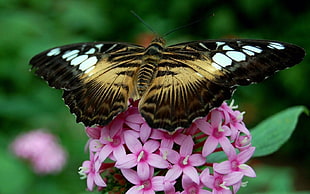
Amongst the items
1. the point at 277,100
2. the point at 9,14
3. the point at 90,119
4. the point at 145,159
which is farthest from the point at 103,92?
the point at 277,100

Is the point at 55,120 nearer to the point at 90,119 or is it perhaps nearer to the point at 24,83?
the point at 24,83

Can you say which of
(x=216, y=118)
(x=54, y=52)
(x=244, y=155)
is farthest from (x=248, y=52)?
(x=54, y=52)

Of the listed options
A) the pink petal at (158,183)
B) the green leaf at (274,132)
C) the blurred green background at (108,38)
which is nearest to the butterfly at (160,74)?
the pink petal at (158,183)

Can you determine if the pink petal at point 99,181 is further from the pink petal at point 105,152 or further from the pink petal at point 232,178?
the pink petal at point 232,178

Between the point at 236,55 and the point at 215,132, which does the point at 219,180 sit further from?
the point at 236,55

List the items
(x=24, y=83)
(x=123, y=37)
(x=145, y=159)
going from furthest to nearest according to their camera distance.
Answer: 1. (x=123, y=37)
2. (x=24, y=83)
3. (x=145, y=159)

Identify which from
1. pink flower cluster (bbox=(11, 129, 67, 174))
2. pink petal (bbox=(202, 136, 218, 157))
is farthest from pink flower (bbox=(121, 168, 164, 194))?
pink flower cluster (bbox=(11, 129, 67, 174))

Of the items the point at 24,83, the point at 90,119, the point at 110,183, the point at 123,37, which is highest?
the point at 123,37

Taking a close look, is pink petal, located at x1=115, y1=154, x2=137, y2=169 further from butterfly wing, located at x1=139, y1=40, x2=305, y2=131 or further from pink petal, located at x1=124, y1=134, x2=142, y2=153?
butterfly wing, located at x1=139, y1=40, x2=305, y2=131
